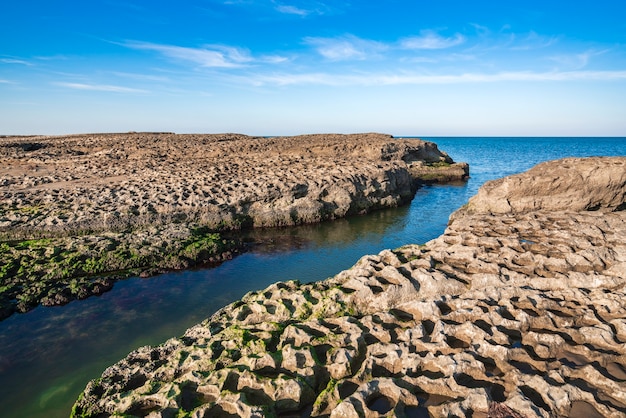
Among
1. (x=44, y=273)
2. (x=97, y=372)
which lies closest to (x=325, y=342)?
(x=97, y=372)

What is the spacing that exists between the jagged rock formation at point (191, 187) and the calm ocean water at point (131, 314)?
2656mm

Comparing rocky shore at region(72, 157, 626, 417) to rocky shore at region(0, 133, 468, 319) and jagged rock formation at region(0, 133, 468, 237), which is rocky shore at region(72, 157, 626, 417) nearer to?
rocky shore at region(0, 133, 468, 319)

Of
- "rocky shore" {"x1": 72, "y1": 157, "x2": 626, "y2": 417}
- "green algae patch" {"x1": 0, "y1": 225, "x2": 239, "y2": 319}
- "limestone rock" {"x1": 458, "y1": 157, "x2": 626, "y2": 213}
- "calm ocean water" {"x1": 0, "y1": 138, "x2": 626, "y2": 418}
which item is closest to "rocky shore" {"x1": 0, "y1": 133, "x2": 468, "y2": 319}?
"green algae patch" {"x1": 0, "y1": 225, "x2": 239, "y2": 319}

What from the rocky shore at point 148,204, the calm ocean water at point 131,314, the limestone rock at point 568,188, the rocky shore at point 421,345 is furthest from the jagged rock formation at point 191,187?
the rocky shore at point 421,345

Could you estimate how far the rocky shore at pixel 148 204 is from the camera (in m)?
14.0

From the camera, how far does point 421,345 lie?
673 cm

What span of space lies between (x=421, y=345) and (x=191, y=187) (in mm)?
17872

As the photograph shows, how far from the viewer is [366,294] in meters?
8.74

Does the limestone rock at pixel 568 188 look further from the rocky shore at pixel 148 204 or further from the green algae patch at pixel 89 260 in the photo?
the green algae patch at pixel 89 260

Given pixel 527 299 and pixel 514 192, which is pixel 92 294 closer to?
pixel 527 299

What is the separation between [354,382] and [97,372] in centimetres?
628

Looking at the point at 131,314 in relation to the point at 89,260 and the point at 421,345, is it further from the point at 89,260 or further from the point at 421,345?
the point at 421,345

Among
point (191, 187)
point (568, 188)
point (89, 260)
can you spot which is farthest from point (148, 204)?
point (568, 188)

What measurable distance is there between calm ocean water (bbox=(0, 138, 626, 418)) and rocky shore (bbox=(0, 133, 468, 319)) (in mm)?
978
